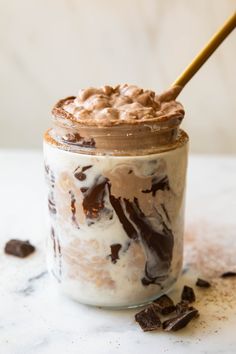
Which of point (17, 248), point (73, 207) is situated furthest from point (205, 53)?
point (17, 248)

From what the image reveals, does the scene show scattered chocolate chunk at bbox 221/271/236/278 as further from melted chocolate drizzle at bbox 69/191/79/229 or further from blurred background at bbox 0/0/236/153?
blurred background at bbox 0/0/236/153

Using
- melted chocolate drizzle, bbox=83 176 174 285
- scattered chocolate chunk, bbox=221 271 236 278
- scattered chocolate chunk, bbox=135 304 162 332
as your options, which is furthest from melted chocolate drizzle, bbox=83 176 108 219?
scattered chocolate chunk, bbox=221 271 236 278

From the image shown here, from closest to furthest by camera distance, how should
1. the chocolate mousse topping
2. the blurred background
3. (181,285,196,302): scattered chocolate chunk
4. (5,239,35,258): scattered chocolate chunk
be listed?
the chocolate mousse topping, (181,285,196,302): scattered chocolate chunk, (5,239,35,258): scattered chocolate chunk, the blurred background

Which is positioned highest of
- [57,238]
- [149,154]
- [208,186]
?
[149,154]

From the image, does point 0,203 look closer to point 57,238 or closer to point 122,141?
point 57,238

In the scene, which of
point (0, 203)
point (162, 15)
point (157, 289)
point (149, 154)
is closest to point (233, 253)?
point (157, 289)

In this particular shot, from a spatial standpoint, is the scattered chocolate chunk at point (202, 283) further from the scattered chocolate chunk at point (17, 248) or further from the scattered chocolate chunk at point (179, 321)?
the scattered chocolate chunk at point (17, 248)

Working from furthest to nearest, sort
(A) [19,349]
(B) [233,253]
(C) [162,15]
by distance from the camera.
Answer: (C) [162,15] → (B) [233,253] → (A) [19,349]
